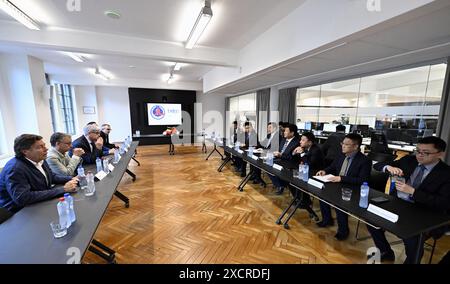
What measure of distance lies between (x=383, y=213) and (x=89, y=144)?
410cm

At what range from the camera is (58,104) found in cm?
716

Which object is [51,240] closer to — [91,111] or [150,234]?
[150,234]

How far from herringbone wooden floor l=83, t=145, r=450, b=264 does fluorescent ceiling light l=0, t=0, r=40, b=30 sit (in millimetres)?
2856

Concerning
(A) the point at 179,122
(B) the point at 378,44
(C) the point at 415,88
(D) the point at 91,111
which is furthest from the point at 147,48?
(D) the point at 91,111

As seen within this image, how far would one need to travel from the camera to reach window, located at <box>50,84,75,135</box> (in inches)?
268

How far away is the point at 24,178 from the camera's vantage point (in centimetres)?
161

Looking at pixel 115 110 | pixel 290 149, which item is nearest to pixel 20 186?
pixel 290 149

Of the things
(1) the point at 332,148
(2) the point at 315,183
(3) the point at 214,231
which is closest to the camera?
(2) the point at 315,183

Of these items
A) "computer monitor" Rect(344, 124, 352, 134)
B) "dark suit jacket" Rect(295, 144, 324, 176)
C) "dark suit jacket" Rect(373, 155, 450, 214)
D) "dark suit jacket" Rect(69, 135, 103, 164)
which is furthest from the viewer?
"computer monitor" Rect(344, 124, 352, 134)

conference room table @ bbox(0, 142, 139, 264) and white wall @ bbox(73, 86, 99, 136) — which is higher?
white wall @ bbox(73, 86, 99, 136)

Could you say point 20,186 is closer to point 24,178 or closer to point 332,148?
point 24,178

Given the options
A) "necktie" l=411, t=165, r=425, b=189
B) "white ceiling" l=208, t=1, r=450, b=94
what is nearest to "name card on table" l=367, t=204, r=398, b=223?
"necktie" l=411, t=165, r=425, b=189

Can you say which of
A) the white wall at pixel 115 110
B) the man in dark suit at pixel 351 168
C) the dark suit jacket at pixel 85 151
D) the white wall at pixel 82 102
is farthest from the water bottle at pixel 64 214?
the white wall at pixel 82 102

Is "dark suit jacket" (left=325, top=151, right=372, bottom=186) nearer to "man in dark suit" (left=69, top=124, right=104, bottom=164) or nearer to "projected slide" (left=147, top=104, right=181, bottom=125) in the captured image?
"man in dark suit" (left=69, top=124, right=104, bottom=164)
